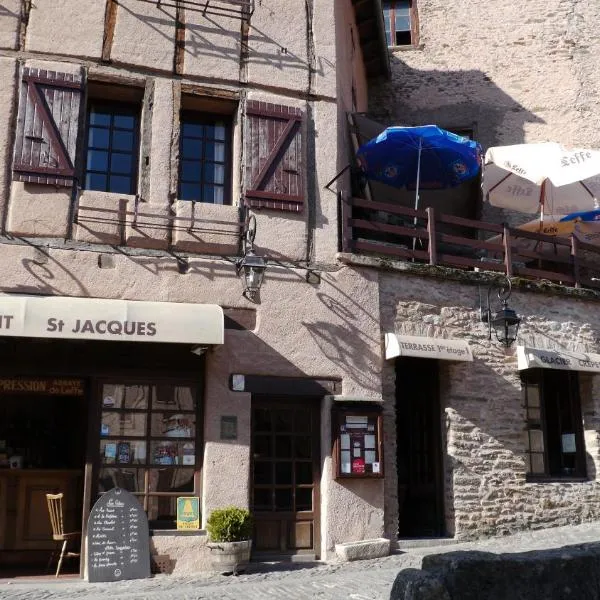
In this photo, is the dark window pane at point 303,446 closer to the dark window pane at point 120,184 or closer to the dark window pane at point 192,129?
the dark window pane at point 120,184

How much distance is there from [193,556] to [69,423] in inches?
95.9

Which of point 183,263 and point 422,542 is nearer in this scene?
point 183,263

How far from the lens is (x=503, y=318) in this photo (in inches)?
371

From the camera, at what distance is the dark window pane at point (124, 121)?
29.9 feet

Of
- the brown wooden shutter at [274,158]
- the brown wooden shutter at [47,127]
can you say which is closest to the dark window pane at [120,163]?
the brown wooden shutter at [47,127]

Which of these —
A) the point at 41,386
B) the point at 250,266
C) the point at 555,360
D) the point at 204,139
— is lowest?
the point at 41,386

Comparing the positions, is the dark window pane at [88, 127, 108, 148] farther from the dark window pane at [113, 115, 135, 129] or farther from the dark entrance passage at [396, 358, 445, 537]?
the dark entrance passage at [396, 358, 445, 537]

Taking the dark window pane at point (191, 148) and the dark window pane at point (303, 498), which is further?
the dark window pane at point (191, 148)

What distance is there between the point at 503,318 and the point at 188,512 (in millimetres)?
4406

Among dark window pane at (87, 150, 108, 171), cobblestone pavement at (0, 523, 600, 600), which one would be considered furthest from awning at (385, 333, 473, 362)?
dark window pane at (87, 150, 108, 171)

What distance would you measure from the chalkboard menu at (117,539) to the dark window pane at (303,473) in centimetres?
177

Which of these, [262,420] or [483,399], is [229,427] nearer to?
[262,420]

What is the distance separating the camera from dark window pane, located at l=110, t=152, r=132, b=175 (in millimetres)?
8938

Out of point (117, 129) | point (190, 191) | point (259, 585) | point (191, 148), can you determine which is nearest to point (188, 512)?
A: point (259, 585)
